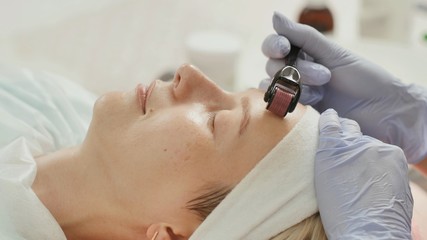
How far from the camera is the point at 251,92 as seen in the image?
55.5 inches

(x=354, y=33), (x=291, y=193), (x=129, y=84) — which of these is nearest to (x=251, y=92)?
(x=291, y=193)

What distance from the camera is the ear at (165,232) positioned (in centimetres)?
131

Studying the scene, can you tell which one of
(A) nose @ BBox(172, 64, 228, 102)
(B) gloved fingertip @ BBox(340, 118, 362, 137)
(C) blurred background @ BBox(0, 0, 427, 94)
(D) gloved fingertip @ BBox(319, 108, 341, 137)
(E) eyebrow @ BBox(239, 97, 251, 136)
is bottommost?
(C) blurred background @ BBox(0, 0, 427, 94)

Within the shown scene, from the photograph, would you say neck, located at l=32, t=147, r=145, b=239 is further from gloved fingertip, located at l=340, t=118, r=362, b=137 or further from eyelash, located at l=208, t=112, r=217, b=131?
gloved fingertip, located at l=340, t=118, r=362, b=137

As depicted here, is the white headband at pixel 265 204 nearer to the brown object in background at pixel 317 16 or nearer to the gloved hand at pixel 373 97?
the gloved hand at pixel 373 97

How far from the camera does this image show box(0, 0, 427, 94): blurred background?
2369mm

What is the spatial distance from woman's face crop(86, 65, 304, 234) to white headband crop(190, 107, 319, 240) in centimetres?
3

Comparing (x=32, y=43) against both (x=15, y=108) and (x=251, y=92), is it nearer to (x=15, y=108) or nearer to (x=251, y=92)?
(x=15, y=108)

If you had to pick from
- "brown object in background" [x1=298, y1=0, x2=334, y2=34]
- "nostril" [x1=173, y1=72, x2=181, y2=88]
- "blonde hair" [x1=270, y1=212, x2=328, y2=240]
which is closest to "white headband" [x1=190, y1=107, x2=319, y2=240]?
"blonde hair" [x1=270, y1=212, x2=328, y2=240]

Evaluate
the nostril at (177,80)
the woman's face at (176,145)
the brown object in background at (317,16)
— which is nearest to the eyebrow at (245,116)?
the woman's face at (176,145)

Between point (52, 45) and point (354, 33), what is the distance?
55.3 inches

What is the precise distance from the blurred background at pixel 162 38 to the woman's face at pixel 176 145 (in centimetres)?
88

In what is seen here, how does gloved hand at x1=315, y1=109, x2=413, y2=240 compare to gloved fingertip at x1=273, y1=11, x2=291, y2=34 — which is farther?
gloved fingertip at x1=273, y1=11, x2=291, y2=34

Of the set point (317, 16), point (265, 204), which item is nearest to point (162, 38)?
point (317, 16)
